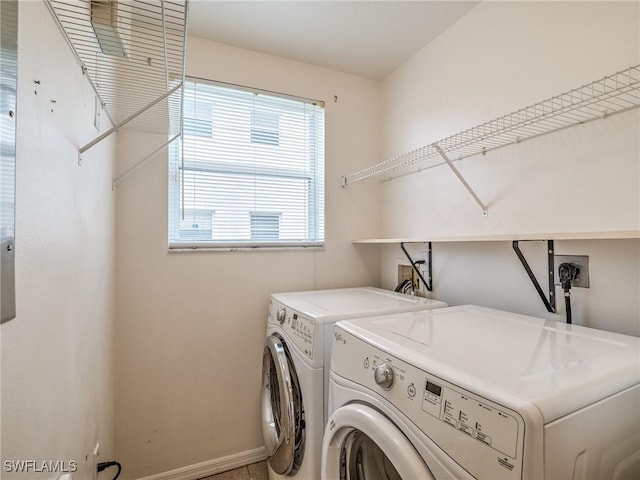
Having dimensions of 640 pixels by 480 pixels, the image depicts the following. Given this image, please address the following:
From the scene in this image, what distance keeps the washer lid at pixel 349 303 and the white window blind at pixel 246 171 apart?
1.40 ft

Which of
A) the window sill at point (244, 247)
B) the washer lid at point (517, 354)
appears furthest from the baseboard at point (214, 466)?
the washer lid at point (517, 354)

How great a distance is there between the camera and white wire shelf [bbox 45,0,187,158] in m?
0.82

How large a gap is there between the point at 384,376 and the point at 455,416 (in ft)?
0.68

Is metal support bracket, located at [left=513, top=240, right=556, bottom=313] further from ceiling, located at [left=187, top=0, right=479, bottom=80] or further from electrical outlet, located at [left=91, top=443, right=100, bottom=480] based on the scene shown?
electrical outlet, located at [left=91, top=443, right=100, bottom=480]

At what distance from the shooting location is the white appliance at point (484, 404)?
1.85 ft

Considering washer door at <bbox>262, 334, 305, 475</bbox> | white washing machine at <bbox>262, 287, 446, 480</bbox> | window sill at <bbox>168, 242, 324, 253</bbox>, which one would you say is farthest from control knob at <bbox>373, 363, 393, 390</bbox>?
window sill at <bbox>168, 242, 324, 253</bbox>

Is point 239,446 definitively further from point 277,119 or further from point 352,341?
point 277,119

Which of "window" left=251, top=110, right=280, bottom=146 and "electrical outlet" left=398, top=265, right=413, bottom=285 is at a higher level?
"window" left=251, top=110, right=280, bottom=146

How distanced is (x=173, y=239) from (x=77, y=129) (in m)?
0.90

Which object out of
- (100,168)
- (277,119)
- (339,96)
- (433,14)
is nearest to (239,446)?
(100,168)

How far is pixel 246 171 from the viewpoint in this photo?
1997mm

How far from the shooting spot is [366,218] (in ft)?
7.57

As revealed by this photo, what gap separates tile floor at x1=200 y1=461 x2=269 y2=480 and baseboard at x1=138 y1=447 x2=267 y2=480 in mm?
22

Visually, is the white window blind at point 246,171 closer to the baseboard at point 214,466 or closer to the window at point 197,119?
the window at point 197,119
